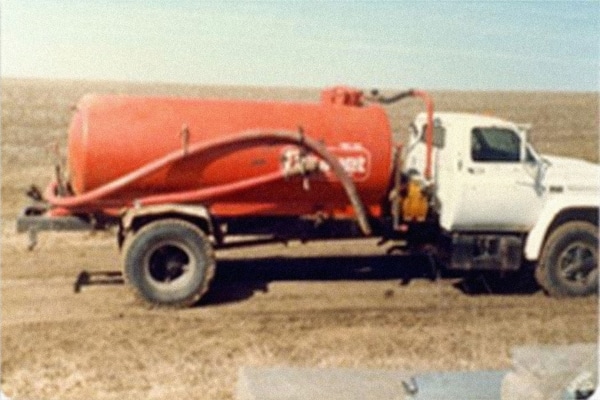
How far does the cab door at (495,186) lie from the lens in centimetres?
1125

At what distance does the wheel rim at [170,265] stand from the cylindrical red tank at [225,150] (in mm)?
653

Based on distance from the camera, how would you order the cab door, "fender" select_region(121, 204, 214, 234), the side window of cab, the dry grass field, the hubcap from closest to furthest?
the dry grass field
"fender" select_region(121, 204, 214, 234)
the hubcap
the cab door
the side window of cab

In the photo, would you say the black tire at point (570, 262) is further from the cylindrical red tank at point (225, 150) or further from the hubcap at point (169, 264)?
the hubcap at point (169, 264)

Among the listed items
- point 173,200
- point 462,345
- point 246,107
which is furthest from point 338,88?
point 462,345

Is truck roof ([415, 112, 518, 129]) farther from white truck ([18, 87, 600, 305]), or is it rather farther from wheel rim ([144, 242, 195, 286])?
wheel rim ([144, 242, 195, 286])

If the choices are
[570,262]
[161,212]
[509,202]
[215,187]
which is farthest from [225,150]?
[570,262]

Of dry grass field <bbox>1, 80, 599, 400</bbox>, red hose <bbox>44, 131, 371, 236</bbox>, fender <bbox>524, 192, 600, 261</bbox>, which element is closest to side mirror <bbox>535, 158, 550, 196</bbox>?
fender <bbox>524, 192, 600, 261</bbox>

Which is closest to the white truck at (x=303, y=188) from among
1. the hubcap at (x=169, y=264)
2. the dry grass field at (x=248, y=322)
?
the hubcap at (x=169, y=264)

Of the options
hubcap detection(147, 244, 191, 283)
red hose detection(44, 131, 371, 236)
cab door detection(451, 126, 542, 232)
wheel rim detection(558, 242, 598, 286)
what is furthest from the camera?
wheel rim detection(558, 242, 598, 286)

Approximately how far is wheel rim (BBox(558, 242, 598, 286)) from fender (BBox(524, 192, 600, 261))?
37 centimetres

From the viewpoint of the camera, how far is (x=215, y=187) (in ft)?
35.9

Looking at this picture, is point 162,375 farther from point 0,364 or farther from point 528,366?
point 528,366

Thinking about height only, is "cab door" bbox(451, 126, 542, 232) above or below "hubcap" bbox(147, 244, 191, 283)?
above

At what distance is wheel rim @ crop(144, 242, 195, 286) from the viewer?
10859 mm
